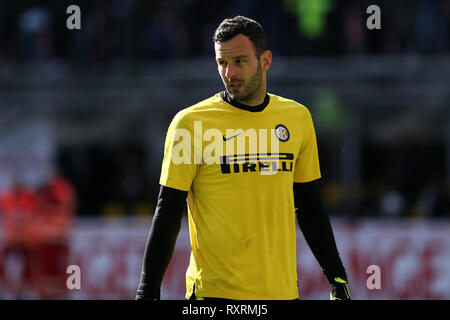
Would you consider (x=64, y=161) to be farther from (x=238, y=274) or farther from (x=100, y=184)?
(x=238, y=274)

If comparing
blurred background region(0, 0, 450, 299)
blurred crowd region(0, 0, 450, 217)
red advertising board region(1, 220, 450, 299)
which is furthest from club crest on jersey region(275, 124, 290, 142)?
blurred crowd region(0, 0, 450, 217)

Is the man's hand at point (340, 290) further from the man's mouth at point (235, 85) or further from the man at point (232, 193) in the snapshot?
the man's mouth at point (235, 85)

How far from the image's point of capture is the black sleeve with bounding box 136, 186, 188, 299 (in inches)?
143

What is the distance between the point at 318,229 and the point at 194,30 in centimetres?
1009

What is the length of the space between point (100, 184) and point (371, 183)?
14.4ft

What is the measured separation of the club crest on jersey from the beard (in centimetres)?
18

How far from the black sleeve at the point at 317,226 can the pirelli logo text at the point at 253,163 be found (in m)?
0.27

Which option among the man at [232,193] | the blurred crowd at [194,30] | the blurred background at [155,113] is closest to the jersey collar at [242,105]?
the man at [232,193]

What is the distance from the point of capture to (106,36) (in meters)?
13.8

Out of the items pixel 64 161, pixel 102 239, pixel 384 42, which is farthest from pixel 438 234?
pixel 64 161

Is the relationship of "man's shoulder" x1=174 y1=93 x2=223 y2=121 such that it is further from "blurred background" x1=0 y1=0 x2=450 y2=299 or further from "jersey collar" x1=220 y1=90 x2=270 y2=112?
"blurred background" x1=0 y1=0 x2=450 y2=299

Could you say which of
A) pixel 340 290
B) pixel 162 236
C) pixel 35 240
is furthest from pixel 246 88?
pixel 35 240

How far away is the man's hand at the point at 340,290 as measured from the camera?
3967 millimetres

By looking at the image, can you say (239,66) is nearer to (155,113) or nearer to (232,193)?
(232,193)
